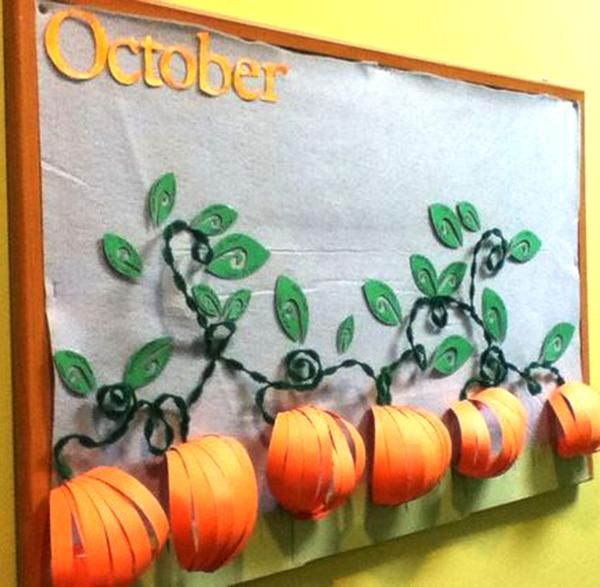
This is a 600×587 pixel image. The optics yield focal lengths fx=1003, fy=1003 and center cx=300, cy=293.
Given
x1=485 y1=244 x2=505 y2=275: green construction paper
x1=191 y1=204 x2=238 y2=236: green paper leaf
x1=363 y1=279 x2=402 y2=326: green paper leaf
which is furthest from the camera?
x1=485 y1=244 x2=505 y2=275: green construction paper

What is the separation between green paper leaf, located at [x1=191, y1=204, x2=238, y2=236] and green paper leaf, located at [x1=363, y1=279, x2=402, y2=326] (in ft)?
0.49

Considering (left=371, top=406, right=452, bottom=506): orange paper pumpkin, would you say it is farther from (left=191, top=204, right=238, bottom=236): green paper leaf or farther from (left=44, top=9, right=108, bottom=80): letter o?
(left=44, top=9, right=108, bottom=80): letter o

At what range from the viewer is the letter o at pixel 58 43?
0.68m

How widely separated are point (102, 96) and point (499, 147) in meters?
0.43

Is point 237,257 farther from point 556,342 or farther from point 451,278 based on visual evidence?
point 556,342

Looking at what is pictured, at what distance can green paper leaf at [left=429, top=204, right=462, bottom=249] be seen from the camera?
0.92m

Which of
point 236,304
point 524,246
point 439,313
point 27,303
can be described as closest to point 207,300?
point 236,304

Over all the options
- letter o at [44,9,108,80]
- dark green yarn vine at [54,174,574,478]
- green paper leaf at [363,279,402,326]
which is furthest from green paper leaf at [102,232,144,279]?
green paper leaf at [363,279,402,326]

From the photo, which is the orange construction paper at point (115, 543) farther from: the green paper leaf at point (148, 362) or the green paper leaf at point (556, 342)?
the green paper leaf at point (556, 342)

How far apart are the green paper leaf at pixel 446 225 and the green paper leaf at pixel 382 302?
8 centimetres

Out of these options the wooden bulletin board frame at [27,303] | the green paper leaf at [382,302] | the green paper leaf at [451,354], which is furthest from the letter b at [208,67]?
the green paper leaf at [451,354]

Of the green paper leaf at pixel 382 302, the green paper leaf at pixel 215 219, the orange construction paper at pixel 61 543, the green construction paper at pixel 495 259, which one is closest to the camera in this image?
the orange construction paper at pixel 61 543

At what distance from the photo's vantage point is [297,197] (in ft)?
2.68

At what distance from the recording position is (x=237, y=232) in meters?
0.78
